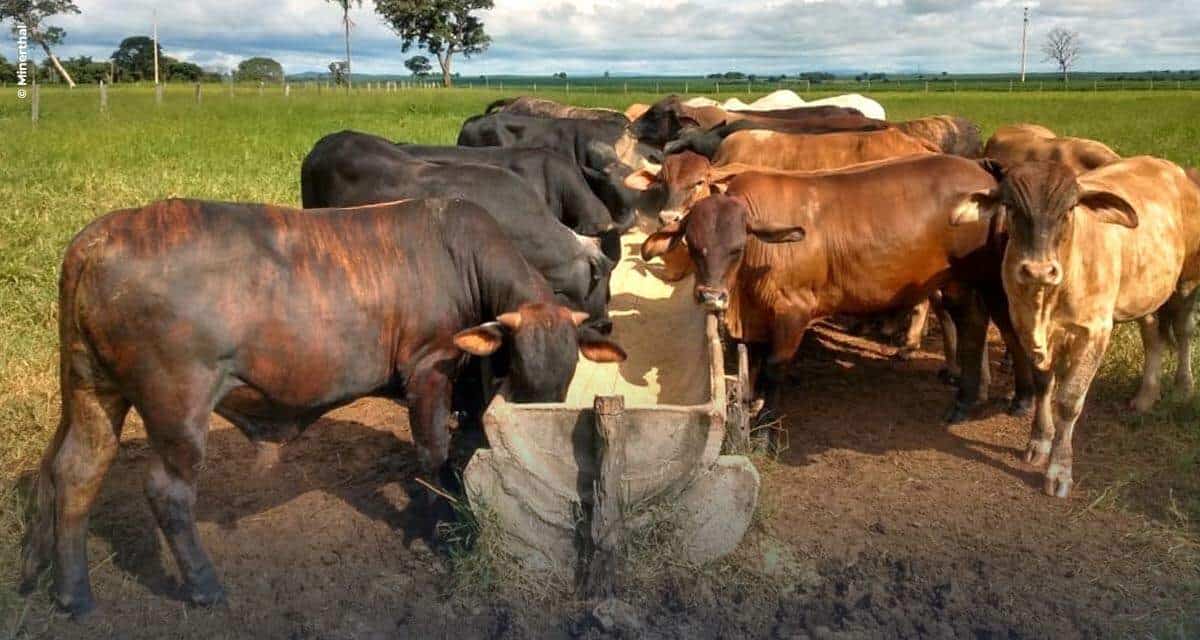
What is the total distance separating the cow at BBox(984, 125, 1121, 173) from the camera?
7.88 meters

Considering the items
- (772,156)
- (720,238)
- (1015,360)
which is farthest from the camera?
(772,156)

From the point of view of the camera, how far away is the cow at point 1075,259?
208 inches

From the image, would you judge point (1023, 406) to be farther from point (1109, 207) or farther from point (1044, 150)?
point (1044, 150)

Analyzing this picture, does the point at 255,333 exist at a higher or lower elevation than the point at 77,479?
higher

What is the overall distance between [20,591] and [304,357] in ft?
5.24

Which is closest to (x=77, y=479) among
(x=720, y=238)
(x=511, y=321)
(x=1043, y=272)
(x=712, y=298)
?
(x=511, y=321)

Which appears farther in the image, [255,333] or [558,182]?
[558,182]

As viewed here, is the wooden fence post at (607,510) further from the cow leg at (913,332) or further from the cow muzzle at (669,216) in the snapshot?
the cow leg at (913,332)

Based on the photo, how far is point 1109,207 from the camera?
17.7 feet

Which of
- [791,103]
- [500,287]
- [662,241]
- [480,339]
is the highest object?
[791,103]

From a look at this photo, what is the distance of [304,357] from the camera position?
4559 millimetres

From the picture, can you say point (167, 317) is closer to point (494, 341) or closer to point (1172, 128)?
point (494, 341)

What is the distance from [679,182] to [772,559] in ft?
12.9

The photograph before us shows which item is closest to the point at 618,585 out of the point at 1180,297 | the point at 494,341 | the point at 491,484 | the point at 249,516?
the point at 491,484
